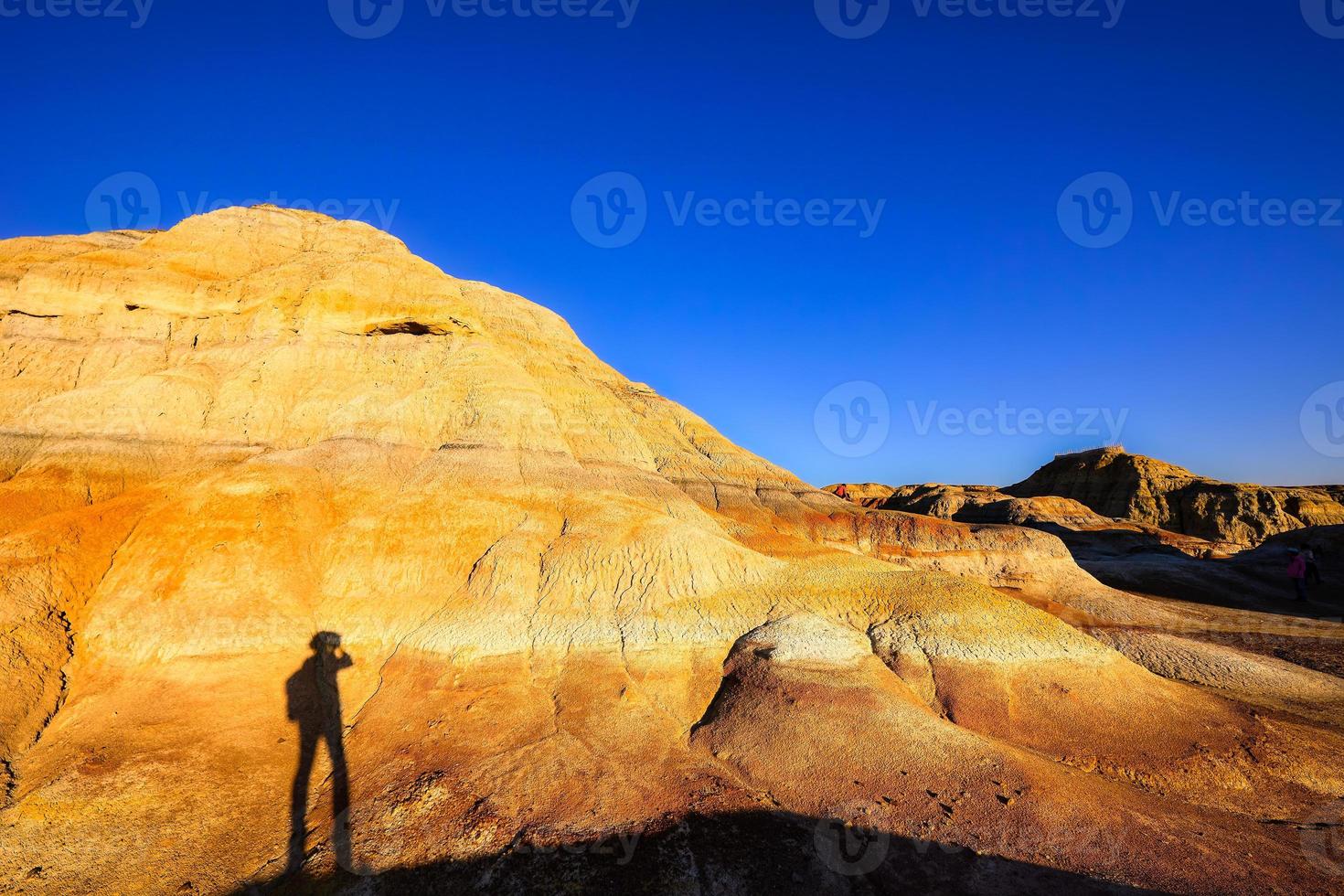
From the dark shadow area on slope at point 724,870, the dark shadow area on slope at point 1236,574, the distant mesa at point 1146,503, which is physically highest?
the distant mesa at point 1146,503

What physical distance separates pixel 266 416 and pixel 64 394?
18.1 ft

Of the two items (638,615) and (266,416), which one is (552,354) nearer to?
(266,416)

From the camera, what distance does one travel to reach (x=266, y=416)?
19.9m

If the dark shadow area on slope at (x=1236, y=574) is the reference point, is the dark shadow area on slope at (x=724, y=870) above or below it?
below

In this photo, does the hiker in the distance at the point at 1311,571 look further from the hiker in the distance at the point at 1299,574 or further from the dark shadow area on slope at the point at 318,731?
the dark shadow area on slope at the point at 318,731

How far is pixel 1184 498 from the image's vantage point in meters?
56.0

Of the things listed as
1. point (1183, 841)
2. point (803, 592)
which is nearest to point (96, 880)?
point (803, 592)

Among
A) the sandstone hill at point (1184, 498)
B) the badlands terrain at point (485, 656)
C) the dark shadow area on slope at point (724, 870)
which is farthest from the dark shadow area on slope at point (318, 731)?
the sandstone hill at point (1184, 498)

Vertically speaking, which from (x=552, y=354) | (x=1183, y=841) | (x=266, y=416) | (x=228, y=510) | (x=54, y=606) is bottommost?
(x=1183, y=841)

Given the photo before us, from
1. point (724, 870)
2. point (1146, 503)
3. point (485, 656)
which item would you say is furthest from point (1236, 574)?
point (485, 656)

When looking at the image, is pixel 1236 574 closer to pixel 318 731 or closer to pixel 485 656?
pixel 485 656

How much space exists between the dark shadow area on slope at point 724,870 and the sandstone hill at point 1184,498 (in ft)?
184

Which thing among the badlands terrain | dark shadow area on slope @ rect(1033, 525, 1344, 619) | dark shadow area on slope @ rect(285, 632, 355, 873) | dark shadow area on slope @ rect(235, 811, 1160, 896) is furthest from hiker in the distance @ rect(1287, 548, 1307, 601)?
dark shadow area on slope @ rect(285, 632, 355, 873)

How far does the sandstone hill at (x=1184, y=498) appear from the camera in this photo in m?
49.4
